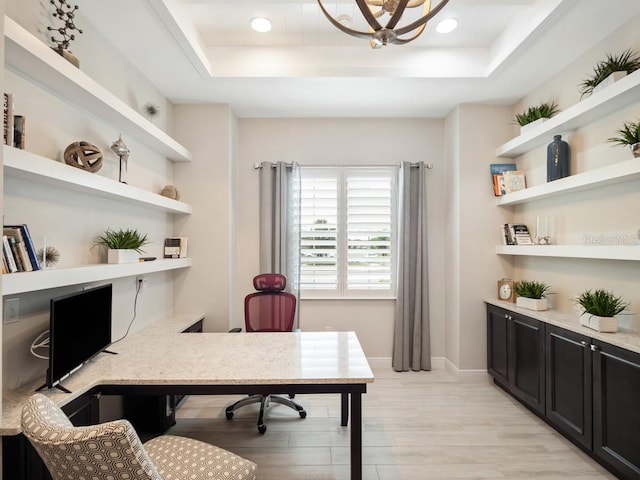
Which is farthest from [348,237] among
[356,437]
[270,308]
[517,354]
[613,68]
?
[613,68]

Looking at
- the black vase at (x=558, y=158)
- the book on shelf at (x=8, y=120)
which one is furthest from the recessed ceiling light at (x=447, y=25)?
the book on shelf at (x=8, y=120)

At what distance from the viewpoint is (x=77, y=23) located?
2.17m

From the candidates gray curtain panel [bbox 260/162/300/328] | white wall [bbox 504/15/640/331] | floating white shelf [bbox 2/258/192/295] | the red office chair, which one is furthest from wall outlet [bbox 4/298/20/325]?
white wall [bbox 504/15/640/331]

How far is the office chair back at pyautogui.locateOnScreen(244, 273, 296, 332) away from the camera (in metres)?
3.10

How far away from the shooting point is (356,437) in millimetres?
1718

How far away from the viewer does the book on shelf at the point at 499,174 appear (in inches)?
137

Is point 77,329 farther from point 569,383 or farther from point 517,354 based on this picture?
point 517,354

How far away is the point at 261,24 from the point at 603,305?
10.5 feet

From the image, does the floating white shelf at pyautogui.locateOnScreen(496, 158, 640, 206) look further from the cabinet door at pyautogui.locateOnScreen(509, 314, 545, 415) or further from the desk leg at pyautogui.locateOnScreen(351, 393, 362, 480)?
the desk leg at pyautogui.locateOnScreen(351, 393, 362, 480)

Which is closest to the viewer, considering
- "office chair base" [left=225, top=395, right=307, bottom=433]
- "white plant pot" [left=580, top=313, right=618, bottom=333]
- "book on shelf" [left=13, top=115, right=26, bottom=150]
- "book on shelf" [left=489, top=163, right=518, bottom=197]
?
"book on shelf" [left=13, top=115, right=26, bottom=150]

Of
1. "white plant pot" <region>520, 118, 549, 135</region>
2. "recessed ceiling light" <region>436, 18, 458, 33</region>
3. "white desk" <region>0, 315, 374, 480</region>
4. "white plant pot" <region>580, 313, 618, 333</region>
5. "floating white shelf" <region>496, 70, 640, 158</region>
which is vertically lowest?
"white desk" <region>0, 315, 374, 480</region>

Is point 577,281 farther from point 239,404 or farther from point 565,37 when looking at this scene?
point 239,404

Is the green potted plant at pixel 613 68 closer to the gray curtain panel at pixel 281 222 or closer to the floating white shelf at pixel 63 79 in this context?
the gray curtain panel at pixel 281 222

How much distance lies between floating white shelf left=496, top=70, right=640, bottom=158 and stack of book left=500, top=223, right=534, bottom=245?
29.8 inches
